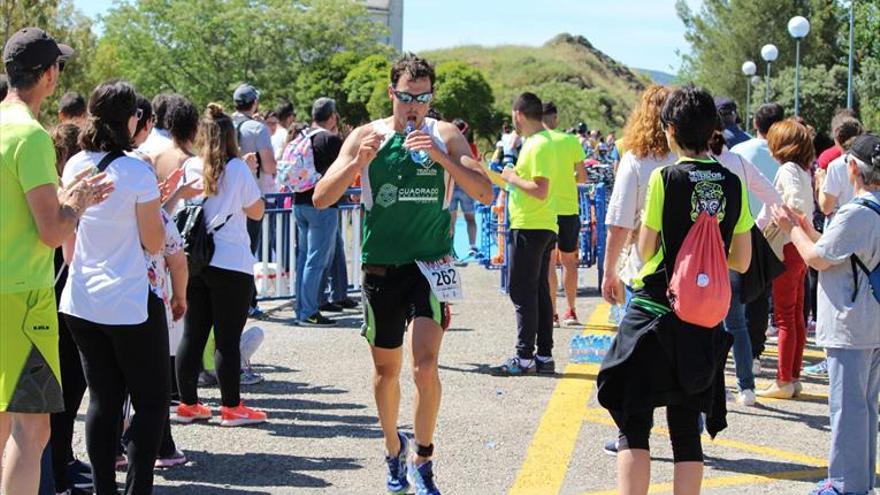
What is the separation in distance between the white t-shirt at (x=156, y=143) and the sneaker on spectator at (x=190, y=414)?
1620 mm

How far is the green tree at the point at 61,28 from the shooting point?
40.4 m

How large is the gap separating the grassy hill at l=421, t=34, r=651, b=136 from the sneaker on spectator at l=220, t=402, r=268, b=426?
58673 millimetres

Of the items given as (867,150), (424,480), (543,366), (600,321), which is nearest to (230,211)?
(424,480)

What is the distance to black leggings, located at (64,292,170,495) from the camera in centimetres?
524

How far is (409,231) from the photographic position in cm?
592

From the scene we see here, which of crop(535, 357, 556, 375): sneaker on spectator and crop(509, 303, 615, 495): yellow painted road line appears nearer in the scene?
crop(509, 303, 615, 495): yellow painted road line

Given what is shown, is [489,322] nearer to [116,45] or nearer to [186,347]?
[186,347]

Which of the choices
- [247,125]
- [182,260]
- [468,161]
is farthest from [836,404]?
[247,125]

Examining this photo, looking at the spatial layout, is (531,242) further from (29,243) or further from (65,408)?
(29,243)

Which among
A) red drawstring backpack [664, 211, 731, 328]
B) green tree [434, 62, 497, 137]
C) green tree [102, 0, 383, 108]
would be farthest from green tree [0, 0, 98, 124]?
red drawstring backpack [664, 211, 731, 328]

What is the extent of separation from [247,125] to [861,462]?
743 cm

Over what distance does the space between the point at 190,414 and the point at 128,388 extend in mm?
2260

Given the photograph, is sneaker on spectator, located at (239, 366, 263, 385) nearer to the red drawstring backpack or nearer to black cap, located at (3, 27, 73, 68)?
black cap, located at (3, 27, 73, 68)

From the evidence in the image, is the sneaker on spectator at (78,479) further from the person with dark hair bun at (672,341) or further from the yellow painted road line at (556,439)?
the person with dark hair bun at (672,341)
